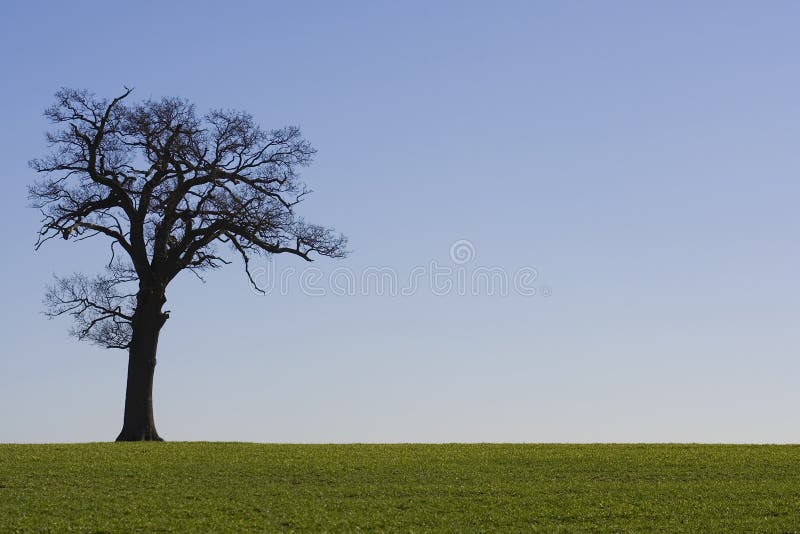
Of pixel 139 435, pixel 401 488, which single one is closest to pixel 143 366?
pixel 139 435

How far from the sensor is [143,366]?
135 feet

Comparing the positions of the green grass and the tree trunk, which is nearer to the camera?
the green grass

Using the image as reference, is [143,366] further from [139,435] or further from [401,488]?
[401,488]

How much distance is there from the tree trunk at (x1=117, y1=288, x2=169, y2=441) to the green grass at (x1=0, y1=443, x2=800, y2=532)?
400 centimetres

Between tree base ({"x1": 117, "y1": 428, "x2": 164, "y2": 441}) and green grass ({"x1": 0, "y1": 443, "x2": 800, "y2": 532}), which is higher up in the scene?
tree base ({"x1": 117, "y1": 428, "x2": 164, "y2": 441})

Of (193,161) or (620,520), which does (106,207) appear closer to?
(193,161)

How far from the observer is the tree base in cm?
4078

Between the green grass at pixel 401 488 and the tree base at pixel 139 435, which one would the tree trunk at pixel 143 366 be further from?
the green grass at pixel 401 488

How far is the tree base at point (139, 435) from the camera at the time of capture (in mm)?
40781

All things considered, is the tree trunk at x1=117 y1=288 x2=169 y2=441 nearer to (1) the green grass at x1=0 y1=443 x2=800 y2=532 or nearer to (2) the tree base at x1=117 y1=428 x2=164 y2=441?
(2) the tree base at x1=117 y1=428 x2=164 y2=441

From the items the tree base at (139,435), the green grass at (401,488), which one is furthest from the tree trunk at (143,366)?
the green grass at (401,488)

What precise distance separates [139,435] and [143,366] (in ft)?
9.44

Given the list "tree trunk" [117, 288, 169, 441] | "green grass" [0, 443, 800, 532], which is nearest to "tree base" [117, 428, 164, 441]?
"tree trunk" [117, 288, 169, 441]

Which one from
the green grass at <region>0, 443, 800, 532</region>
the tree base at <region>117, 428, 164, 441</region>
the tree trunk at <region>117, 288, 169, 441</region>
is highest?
the tree trunk at <region>117, 288, 169, 441</region>
